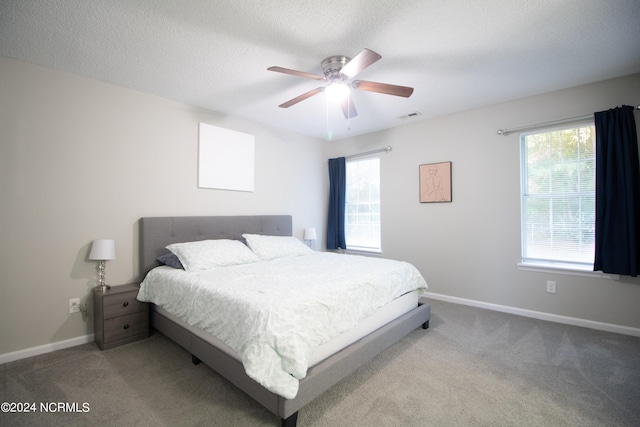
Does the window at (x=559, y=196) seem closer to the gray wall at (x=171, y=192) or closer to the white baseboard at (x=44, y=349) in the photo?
the gray wall at (x=171, y=192)

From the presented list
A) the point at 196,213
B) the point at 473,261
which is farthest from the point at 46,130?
the point at 473,261

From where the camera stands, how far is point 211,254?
282 cm

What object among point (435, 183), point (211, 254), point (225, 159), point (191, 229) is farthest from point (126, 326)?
point (435, 183)

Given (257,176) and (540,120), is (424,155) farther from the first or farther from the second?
(257,176)

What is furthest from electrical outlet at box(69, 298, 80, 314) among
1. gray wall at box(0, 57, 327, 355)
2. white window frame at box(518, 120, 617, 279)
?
white window frame at box(518, 120, 617, 279)

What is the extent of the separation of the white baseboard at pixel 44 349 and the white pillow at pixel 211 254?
1086mm

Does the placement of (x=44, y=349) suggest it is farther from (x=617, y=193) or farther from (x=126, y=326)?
(x=617, y=193)

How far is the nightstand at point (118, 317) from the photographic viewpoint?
8.00 feet

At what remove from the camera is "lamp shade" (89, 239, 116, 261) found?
2.50m

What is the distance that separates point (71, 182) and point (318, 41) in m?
2.54

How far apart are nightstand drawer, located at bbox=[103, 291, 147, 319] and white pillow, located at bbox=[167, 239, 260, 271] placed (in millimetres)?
535

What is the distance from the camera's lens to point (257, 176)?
404cm

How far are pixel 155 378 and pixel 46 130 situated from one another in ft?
7.60

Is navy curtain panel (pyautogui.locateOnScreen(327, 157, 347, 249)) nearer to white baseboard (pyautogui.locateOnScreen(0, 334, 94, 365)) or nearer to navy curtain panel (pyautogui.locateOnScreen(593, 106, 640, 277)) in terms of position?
navy curtain panel (pyautogui.locateOnScreen(593, 106, 640, 277))
